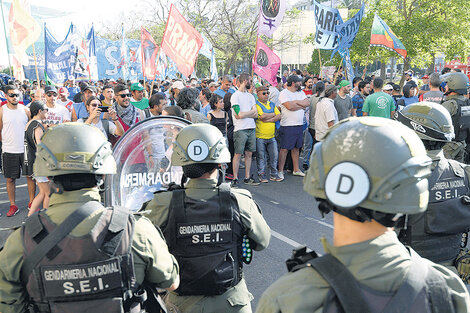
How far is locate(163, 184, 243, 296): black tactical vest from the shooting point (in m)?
2.37

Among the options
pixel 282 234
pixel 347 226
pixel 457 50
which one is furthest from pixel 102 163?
pixel 457 50

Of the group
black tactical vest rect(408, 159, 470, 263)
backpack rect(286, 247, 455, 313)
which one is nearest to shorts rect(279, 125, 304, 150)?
black tactical vest rect(408, 159, 470, 263)

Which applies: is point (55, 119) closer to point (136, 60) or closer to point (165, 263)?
point (165, 263)

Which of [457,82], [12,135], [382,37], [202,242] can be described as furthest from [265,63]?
[202,242]

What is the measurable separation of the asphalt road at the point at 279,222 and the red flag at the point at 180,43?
8.98 ft

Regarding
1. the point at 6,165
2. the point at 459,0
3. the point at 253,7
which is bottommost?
the point at 6,165

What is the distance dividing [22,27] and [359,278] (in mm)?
8029

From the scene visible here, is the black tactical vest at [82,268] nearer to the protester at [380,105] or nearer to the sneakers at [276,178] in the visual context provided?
the sneakers at [276,178]

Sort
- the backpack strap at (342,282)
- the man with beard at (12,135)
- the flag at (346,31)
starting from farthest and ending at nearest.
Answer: the flag at (346,31) < the man with beard at (12,135) < the backpack strap at (342,282)

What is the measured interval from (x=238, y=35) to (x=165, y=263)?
2744 centimetres

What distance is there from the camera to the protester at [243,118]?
752 cm

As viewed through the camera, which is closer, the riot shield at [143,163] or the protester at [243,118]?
the riot shield at [143,163]

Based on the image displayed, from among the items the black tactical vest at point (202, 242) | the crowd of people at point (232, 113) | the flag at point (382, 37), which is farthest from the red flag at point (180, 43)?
the black tactical vest at point (202, 242)

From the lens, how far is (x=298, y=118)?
809 centimetres
